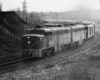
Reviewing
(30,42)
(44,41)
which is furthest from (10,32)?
(44,41)

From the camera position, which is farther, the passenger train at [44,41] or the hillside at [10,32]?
the hillside at [10,32]

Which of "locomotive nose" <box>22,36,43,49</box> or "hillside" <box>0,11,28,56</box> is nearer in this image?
"locomotive nose" <box>22,36,43,49</box>

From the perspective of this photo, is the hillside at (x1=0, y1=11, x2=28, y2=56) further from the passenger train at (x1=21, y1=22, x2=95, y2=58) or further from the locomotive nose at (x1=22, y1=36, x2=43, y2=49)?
A: the passenger train at (x1=21, y1=22, x2=95, y2=58)

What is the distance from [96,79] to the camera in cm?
1352

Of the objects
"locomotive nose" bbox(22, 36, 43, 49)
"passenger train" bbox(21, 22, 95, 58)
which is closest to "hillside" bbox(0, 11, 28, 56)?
"locomotive nose" bbox(22, 36, 43, 49)

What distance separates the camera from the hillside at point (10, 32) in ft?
91.4

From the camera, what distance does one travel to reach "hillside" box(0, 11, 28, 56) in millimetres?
27869

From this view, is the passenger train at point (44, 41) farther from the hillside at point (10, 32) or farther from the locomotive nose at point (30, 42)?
the hillside at point (10, 32)

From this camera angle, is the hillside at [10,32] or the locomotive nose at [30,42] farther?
the hillside at [10,32]

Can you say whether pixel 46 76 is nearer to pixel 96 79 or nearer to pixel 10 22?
pixel 96 79

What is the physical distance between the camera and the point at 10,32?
3291cm

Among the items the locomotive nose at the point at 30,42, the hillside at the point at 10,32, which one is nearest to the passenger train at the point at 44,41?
the locomotive nose at the point at 30,42

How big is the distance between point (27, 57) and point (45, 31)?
349cm

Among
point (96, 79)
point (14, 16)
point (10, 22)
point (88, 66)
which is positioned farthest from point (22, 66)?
point (14, 16)
